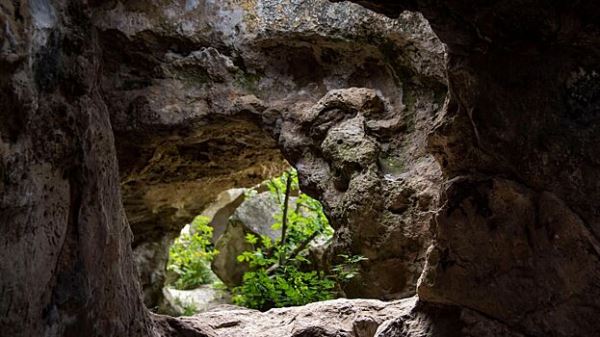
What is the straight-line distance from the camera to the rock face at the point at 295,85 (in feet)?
12.7

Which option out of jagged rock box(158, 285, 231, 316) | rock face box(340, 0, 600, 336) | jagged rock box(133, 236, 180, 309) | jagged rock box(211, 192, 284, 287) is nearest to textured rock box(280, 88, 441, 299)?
rock face box(340, 0, 600, 336)

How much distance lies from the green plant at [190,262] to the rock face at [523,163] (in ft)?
24.5

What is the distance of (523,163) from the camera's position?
232 cm

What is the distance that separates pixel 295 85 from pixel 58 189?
2.23 meters

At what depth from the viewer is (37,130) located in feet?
7.25

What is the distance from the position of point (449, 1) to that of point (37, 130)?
1474 mm

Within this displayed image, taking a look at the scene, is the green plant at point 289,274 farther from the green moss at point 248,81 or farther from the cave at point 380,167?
the green moss at point 248,81

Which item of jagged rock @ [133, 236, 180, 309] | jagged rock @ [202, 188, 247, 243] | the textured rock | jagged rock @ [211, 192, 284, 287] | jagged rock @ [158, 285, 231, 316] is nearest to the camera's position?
the textured rock

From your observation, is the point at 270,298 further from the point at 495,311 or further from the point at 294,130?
the point at 495,311

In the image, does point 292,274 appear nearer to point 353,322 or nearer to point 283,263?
point 283,263

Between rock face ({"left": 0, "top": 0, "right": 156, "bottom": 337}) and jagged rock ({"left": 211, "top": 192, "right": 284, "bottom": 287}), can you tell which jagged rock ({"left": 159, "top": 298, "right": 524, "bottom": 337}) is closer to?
rock face ({"left": 0, "top": 0, "right": 156, "bottom": 337})

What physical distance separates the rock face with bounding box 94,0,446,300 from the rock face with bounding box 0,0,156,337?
1.36 metres

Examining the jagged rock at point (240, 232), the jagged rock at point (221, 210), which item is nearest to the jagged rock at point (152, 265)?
→ the jagged rock at point (240, 232)

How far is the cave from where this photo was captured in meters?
2.16
